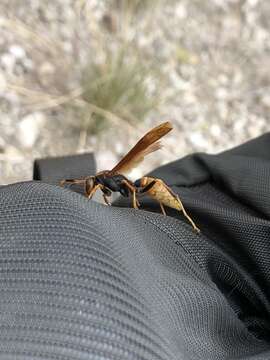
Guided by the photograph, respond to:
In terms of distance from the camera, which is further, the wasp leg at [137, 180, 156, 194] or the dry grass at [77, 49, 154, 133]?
the dry grass at [77, 49, 154, 133]

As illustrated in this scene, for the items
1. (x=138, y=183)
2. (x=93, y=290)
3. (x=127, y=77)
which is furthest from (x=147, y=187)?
(x=127, y=77)

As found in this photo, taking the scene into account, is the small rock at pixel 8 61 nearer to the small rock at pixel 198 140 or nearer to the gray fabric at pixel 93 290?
the small rock at pixel 198 140

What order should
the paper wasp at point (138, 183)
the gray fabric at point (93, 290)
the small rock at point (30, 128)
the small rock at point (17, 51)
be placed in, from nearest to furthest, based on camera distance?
1. the gray fabric at point (93, 290)
2. the paper wasp at point (138, 183)
3. the small rock at point (30, 128)
4. the small rock at point (17, 51)

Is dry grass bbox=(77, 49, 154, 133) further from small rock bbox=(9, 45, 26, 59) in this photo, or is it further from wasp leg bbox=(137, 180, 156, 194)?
wasp leg bbox=(137, 180, 156, 194)

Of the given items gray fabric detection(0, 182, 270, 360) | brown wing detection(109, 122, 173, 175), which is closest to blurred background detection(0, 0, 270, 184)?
brown wing detection(109, 122, 173, 175)

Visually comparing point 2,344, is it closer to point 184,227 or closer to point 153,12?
point 184,227

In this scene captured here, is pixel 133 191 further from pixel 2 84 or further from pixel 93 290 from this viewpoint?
pixel 2 84

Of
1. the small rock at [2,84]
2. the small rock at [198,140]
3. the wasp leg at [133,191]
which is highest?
the wasp leg at [133,191]

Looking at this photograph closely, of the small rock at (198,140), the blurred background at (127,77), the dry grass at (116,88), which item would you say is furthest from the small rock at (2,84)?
the small rock at (198,140)
